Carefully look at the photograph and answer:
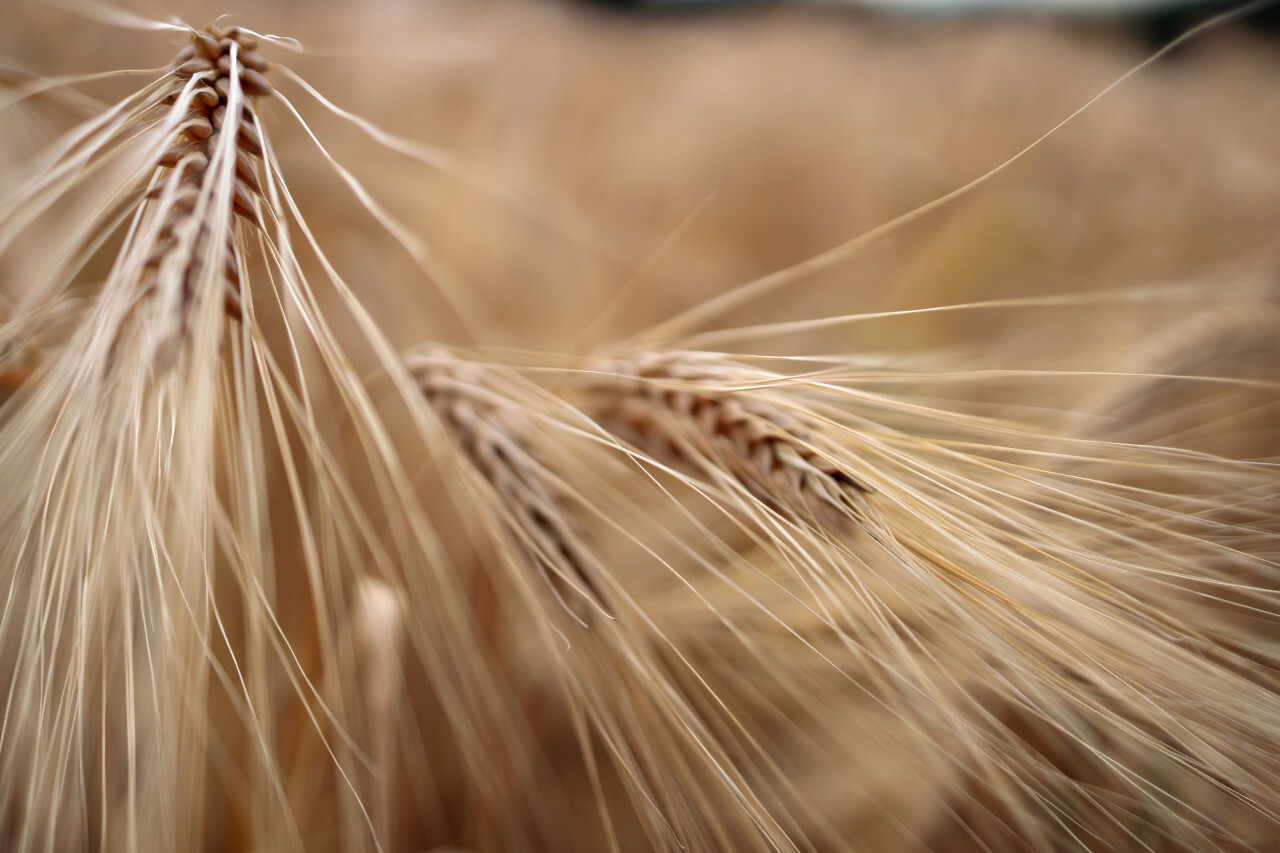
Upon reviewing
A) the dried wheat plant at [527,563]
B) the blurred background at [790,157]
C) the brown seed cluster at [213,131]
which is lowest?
the dried wheat plant at [527,563]

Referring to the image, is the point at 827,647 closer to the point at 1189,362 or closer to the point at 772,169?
the point at 1189,362

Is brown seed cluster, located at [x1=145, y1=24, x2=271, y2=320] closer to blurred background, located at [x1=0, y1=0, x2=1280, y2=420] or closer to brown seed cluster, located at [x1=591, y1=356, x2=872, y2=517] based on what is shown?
brown seed cluster, located at [x1=591, y1=356, x2=872, y2=517]

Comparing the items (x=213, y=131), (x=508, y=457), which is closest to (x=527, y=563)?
(x=508, y=457)

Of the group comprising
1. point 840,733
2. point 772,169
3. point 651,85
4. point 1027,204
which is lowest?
point 840,733

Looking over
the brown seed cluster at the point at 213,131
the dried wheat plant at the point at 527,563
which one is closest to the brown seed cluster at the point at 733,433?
the dried wheat plant at the point at 527,563

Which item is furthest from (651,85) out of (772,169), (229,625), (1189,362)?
(229,625)

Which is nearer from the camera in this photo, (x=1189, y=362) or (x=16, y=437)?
(x=16, y=437)

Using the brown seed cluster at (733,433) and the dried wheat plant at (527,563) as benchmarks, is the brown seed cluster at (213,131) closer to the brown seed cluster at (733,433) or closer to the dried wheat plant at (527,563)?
the dried wheat plant at (527,563)
